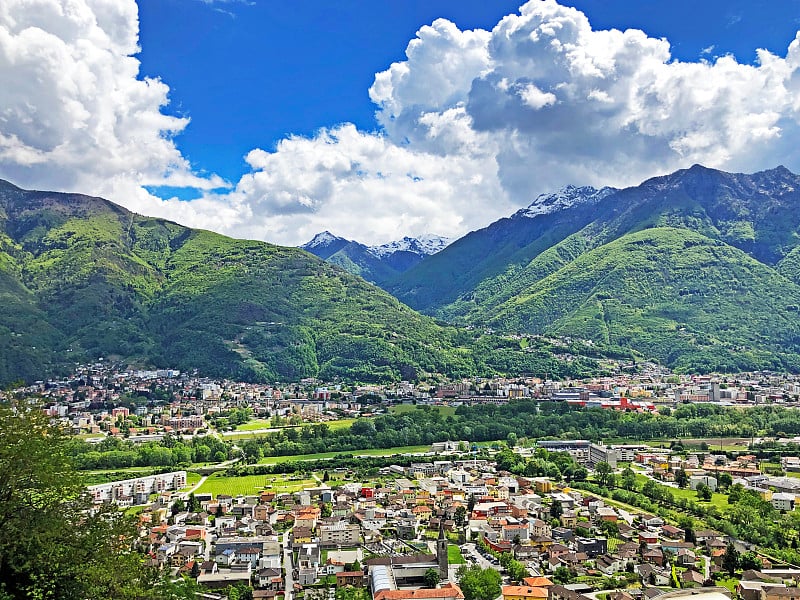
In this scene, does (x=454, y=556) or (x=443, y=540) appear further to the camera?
(x=454, y=556)

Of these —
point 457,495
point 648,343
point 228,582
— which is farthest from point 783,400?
point 228,582

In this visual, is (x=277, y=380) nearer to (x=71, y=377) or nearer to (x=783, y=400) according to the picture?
(x=71, y=377)

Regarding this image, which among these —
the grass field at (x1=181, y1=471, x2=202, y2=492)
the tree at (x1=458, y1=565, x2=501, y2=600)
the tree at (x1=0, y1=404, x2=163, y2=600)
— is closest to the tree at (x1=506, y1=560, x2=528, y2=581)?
the tree at (x1=458, y1=565, x2=501, y2=600)

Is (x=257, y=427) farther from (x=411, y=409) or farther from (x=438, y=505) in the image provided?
(x=438, y=505)

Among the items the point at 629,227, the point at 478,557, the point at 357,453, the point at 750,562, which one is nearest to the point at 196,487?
the point at 357,453

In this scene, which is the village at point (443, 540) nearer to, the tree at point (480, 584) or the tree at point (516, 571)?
the tree at point (516, 571)

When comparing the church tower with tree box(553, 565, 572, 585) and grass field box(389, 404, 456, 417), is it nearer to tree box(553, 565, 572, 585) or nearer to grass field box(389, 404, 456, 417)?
tree box(553, 565, 572, 585)

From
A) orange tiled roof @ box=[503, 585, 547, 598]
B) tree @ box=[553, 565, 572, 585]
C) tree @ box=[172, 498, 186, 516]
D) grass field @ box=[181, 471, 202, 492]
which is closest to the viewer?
orange tiled roof @ box=[503, 585, 547, 598]
